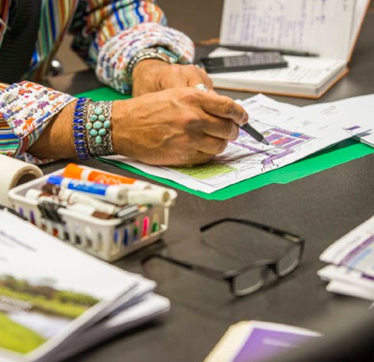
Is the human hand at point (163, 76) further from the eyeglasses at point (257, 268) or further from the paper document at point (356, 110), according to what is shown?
the eyeglasses at point (257, 268)

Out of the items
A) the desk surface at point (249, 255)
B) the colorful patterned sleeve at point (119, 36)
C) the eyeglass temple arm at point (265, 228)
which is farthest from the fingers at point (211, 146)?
the colorful patterned sleeve at point (119, 36)

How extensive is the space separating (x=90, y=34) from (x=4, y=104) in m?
0.63

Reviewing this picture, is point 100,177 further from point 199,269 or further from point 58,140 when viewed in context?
point 58,140

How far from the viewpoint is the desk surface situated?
0.62 metres

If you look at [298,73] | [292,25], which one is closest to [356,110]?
[298,73]

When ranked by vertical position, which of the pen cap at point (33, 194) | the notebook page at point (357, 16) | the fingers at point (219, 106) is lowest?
the pen cap at point (33, 194)

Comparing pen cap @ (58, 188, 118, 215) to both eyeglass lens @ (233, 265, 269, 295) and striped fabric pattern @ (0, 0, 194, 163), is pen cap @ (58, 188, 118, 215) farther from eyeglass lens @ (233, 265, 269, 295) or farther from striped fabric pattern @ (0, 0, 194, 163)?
striped fabric pattern @ (0, 0, 194, 163)

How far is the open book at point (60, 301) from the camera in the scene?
1.89 feet

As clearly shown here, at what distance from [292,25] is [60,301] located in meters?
1.20

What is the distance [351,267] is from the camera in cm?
69

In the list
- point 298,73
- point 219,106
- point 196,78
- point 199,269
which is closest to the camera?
point 199,269

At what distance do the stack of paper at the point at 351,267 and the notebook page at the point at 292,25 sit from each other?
92 centimetres

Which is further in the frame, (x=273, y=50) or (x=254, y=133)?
(x=273, y=50)

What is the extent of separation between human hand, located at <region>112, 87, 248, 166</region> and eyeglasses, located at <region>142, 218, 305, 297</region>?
27 cm
